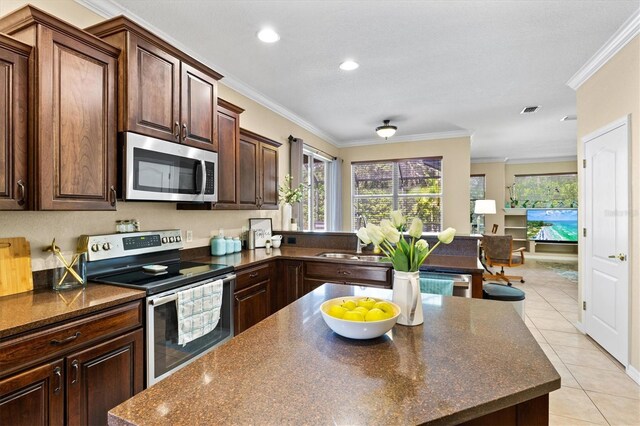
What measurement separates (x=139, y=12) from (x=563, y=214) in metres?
10.5

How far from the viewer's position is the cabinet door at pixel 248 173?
3287 millimetres

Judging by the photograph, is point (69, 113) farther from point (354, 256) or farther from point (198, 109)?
point (354, 256)

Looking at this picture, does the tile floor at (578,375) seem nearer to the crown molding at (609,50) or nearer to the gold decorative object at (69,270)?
the crown molding at (609,50)

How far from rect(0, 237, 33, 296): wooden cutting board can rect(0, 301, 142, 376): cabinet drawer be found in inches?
21.8

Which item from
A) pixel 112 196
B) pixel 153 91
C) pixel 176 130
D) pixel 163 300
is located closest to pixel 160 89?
pixel 153 91

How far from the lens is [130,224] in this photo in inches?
94.2

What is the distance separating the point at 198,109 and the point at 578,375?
3743mm

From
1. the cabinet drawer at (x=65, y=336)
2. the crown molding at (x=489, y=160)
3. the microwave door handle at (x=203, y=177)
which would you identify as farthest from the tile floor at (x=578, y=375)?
the crown molding at (x=489, y=160)

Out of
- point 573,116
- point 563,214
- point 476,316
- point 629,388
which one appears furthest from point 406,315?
point 563,214

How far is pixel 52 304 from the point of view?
5.13 ft

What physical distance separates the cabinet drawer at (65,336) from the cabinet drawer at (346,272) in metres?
1.70

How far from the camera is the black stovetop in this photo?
1.91 m

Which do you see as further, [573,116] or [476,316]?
[573,116]

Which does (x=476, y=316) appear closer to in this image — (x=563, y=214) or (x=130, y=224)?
(x=130, y=224)
